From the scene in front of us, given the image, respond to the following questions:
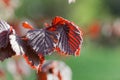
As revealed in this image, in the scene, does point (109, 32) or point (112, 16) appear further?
point (112, 16)

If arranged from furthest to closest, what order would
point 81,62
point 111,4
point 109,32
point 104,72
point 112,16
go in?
point 111,4 → point 112,16 → point 109,32 → point 81,62 → point 104,72

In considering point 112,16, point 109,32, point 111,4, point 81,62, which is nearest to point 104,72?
point 81,62

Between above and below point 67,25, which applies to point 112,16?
above

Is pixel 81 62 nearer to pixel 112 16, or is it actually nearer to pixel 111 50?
pixel 111 50

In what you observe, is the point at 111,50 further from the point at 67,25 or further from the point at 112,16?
the point at 67,25

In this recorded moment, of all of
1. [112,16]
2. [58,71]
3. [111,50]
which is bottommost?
[58,71]

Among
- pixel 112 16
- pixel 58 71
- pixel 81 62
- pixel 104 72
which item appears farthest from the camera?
pixel 112 16
